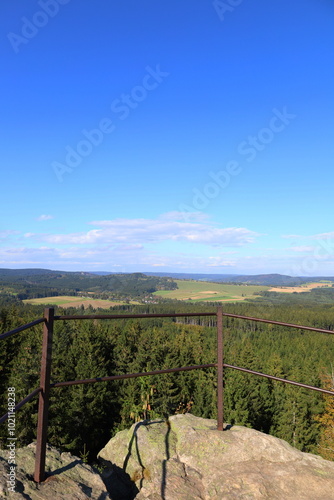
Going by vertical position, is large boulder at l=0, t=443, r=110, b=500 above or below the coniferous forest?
above

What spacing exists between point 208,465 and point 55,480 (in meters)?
1.35

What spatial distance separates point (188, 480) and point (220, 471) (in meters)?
0.30

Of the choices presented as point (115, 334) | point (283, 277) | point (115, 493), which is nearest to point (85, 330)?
point (115, 334)

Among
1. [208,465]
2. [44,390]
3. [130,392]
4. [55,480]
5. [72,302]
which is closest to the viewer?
[55,480]

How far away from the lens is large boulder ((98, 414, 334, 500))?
252 centimetres

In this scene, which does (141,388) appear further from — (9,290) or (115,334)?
(9,290)

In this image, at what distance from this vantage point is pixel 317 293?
4013 inches

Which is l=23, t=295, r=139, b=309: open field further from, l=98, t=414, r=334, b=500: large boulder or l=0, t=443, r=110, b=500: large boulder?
l=0, t=443, r=110, b=500: large boulder

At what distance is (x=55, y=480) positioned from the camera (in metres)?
2.41

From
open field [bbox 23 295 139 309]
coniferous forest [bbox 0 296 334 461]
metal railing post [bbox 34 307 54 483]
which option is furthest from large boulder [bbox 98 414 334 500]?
open field [bbox 23 295 139 309]

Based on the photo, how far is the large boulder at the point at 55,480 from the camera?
216 cm

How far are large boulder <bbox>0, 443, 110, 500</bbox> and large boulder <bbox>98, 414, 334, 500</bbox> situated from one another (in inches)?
17.7

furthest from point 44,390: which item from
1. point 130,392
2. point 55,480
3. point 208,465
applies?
point 130,392

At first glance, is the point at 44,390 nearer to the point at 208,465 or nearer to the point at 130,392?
the point at 208,465
